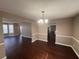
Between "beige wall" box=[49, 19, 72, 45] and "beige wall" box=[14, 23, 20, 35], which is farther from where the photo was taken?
"beige wall" box=[14, 23, 20, 35]

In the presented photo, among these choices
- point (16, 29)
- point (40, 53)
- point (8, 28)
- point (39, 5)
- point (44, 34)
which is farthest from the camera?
point (16, 29)

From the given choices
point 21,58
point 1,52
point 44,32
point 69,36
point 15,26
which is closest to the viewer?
point 1,52

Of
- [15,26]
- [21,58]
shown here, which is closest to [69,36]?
[21,58]

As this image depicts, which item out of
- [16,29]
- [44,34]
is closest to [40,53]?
[44,34]

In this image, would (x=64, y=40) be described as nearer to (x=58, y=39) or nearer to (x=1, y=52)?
(x=58, y=39)

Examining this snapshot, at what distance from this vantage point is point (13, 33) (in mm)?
9820

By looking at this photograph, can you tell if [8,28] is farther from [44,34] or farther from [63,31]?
[63,31]

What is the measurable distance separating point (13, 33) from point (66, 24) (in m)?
8.09

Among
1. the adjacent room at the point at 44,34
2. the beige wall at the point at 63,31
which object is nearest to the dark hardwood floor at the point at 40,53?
the adjacent room at the point at 44,34

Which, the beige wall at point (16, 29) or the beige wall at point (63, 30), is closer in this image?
the beige wall at point (63, 30)

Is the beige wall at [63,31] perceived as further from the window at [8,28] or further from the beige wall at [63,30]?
the window at [8,28]

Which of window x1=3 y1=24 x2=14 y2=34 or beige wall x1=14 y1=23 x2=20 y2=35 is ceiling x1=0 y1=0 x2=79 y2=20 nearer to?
window x1=3 y1=24 x2=14 y2=34

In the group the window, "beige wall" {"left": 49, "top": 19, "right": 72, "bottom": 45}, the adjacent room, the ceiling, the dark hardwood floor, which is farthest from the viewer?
the window

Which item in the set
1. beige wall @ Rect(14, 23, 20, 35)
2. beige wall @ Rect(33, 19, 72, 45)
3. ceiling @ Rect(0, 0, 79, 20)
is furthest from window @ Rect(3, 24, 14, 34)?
ceiling @ Rect(0, 0, 79, 20)
